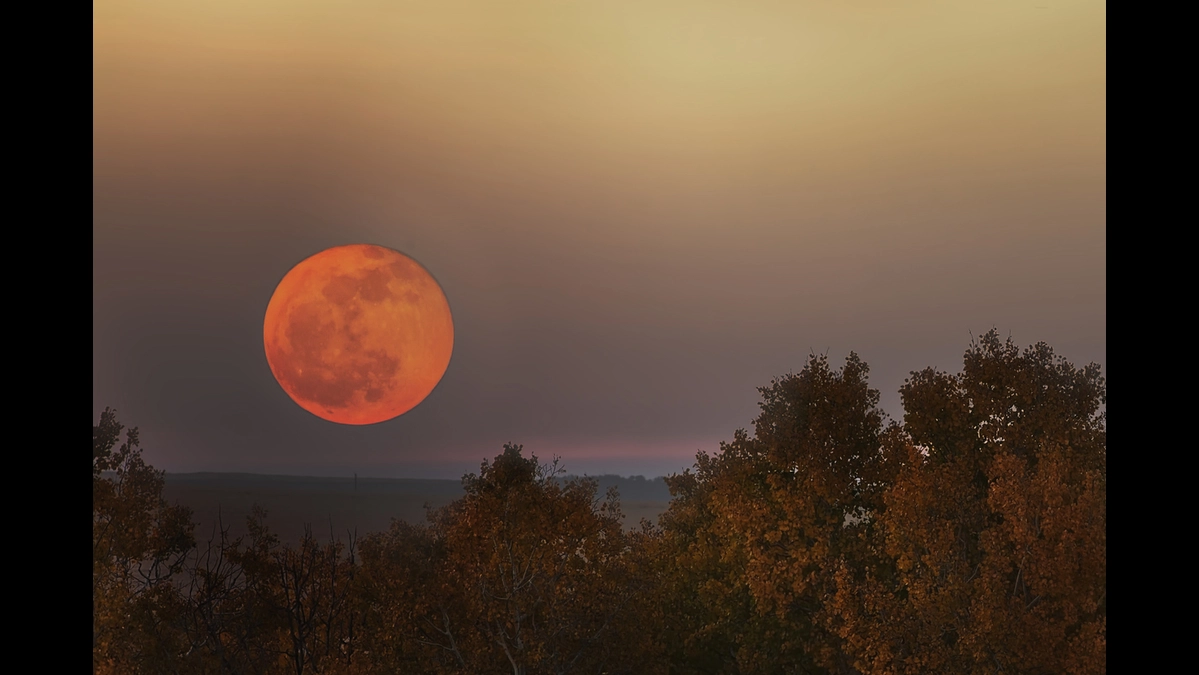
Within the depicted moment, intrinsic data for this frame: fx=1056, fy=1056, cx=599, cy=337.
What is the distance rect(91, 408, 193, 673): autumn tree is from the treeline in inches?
3.9

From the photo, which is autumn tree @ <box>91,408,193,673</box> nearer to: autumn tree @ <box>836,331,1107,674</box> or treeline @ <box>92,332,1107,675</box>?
treeline @ <box>92,332,1107,675</box>

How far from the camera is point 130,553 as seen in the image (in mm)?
36000

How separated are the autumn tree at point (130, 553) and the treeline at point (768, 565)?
98 millimetres

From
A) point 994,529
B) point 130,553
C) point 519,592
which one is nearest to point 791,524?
point 994,529

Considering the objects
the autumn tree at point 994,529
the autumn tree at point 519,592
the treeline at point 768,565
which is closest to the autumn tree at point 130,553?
the treeline at point 768,565

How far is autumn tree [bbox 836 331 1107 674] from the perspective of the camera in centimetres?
3291

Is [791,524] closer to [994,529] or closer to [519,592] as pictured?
[994,529]

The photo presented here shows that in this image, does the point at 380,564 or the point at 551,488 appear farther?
the point at 380,564

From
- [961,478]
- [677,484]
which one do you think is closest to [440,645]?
[677,484]

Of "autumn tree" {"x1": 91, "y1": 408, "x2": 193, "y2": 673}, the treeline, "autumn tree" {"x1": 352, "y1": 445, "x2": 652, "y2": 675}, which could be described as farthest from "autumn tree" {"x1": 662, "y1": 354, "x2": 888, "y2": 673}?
"autumn tree" {"x1": 91, "y1": 408, "x2": 193, "y2": 673}
